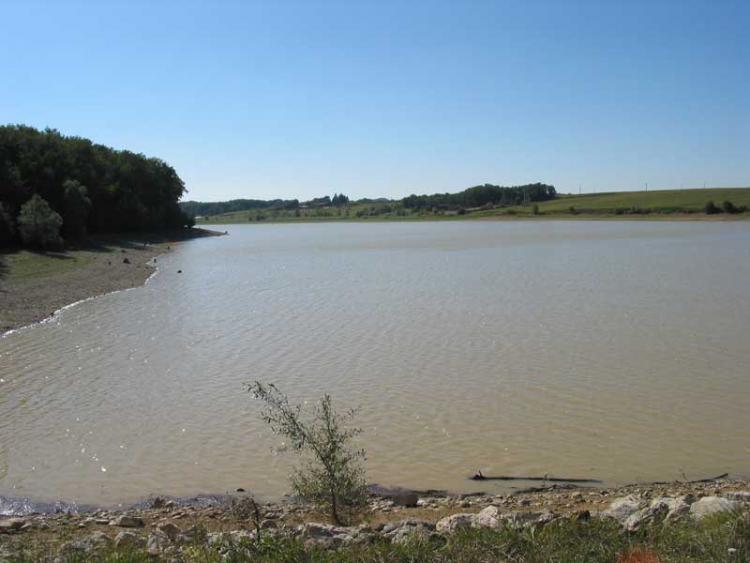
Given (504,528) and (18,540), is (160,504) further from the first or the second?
(504,528)

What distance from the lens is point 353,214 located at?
601 ft

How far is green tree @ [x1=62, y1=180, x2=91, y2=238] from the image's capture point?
5293 centimetres

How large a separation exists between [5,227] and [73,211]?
11.5m

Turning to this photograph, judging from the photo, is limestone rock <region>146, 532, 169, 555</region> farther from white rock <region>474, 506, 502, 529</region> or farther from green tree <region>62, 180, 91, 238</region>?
green tree <region>62, 180, 91, 238</region>

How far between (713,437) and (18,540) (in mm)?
9198

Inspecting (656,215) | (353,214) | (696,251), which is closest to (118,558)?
(696,251)

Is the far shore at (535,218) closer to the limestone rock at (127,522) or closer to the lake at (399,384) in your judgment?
the lake at (399,384)

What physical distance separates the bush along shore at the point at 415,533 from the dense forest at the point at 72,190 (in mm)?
40545

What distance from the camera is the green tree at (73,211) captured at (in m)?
52.9

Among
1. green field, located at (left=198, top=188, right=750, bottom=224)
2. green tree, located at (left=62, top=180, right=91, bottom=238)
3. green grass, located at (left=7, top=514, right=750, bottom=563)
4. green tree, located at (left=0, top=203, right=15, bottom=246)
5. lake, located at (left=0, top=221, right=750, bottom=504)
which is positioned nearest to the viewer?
green grass, located at (left=7, top=514, right=750, bottom=563)

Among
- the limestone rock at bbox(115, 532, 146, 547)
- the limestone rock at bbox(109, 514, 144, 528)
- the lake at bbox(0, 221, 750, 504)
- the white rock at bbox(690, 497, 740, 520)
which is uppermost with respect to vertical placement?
the white rock at bbox(690, 497, 740, 520)

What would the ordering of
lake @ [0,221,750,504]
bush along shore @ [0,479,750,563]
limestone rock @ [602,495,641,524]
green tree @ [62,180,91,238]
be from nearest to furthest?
bush along shore @ [0,479,750,563], limestone rock @ [602,495,641,524], lake @ [0,221,750,504], green tree @ [62,180,91,238]

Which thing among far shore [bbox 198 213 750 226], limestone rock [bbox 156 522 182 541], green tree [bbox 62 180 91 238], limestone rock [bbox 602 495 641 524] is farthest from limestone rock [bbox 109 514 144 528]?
far shore [bbox 198 213 750 226]

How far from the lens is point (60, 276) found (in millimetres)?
33938
